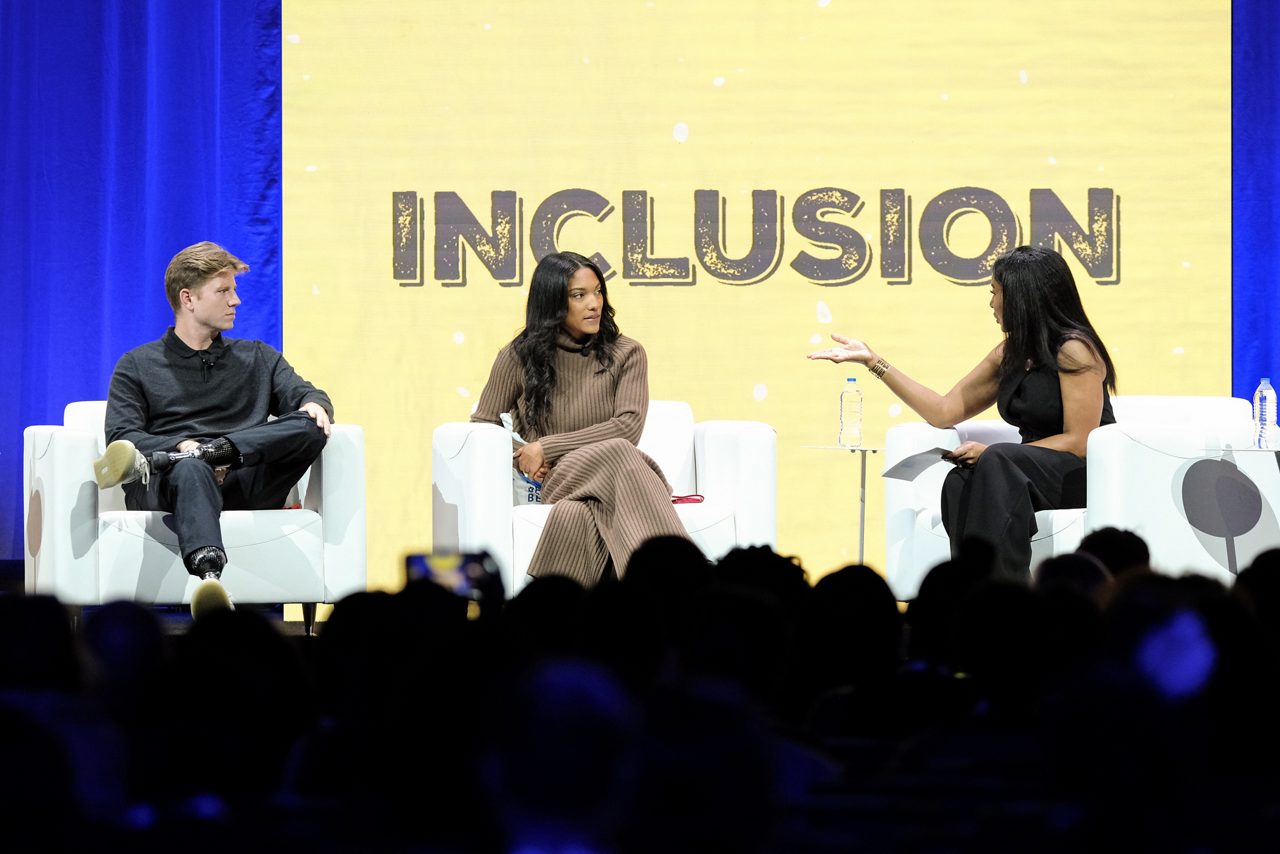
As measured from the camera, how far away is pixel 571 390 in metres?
4.03

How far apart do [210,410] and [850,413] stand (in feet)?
6.91

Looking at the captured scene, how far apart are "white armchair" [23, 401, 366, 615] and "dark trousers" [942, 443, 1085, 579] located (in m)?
1.54

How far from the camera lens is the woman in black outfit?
3.44 meters

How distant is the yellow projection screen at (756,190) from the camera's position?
15.6 ft

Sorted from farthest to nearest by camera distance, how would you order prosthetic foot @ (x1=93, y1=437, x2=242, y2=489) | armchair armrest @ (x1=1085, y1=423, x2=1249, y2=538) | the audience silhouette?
armchair armrest @ (x1=1085, y1=423, x2=1249, y2=538)
prosthetic foot @ (x1=93, y1=437, x2=242, y2=489)
the audience silhouette

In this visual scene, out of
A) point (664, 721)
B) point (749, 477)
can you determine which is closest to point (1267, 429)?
point (749, 477)

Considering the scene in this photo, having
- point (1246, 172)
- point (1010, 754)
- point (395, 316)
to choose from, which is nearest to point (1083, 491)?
point (1246, 172)

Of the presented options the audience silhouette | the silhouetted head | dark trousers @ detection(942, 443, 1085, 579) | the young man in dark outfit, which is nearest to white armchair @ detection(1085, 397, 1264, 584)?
dark trousers @ detection(942, 443, 1085, 579)

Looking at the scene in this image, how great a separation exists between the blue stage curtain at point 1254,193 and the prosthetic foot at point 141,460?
335cm

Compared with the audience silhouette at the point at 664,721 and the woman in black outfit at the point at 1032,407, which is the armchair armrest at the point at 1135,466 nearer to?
the woman in black outfit at the point at 1032,407

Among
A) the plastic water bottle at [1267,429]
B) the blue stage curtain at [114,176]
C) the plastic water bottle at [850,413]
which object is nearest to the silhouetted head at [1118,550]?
the plastic water bottle at [1267,429]

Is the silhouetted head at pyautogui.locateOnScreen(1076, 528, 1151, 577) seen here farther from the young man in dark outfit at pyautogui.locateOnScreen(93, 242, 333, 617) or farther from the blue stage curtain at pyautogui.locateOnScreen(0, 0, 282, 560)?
the blue stage curtain at pyautogui.locateOnScreen(0, 0, 282, 560)

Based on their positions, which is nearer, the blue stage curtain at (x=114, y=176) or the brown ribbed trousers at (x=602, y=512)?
the brown ribbed trousers at (x=602, y=512)

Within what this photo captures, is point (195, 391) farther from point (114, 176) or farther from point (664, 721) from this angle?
point (664, 721)
